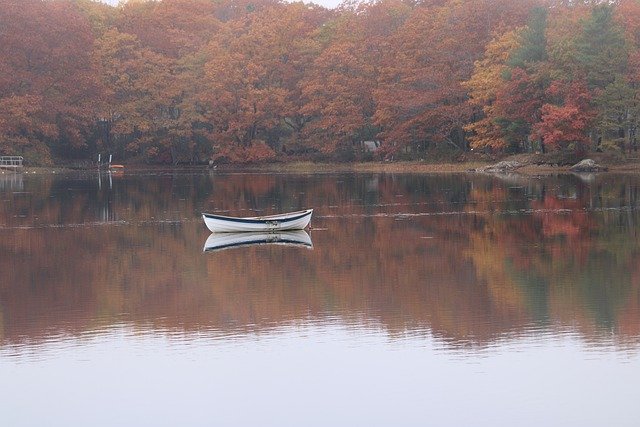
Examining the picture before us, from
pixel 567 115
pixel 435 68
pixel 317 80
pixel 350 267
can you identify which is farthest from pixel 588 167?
pixel 350 267

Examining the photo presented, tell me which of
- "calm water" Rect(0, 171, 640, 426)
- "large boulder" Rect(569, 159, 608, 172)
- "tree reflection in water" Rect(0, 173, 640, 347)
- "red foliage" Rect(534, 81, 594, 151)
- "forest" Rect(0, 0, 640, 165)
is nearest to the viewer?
"calm water" Rect(0, 171, 640, 426)

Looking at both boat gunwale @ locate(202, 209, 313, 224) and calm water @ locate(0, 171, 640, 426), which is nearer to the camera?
calm water @ locate(0, 171, 640, 426)

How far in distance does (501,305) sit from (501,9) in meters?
55.9

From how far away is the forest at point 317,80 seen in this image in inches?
2485

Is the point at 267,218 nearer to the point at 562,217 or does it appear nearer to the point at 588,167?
the point at 562,217

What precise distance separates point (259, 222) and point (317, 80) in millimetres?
46476

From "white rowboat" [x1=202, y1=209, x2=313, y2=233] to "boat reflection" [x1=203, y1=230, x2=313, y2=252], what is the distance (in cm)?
15

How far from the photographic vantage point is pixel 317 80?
7681cm

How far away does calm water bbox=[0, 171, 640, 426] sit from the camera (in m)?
12.4

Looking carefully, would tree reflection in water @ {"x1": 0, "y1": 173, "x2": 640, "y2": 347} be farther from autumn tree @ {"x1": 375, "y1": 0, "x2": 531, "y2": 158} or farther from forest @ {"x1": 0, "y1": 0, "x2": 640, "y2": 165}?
autumn tree @ {"x1": 375, "y1": 0, "x2": 531, "y2": 158}

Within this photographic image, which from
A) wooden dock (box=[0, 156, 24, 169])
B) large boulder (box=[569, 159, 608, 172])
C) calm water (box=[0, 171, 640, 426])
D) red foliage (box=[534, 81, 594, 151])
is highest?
red foliage (box=[534, 81, 594, 151])

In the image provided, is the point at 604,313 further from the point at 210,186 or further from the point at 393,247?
the point at 210,186

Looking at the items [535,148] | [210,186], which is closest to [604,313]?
[210,186]

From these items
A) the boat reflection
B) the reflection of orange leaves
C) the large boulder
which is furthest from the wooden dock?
the boat reflection
